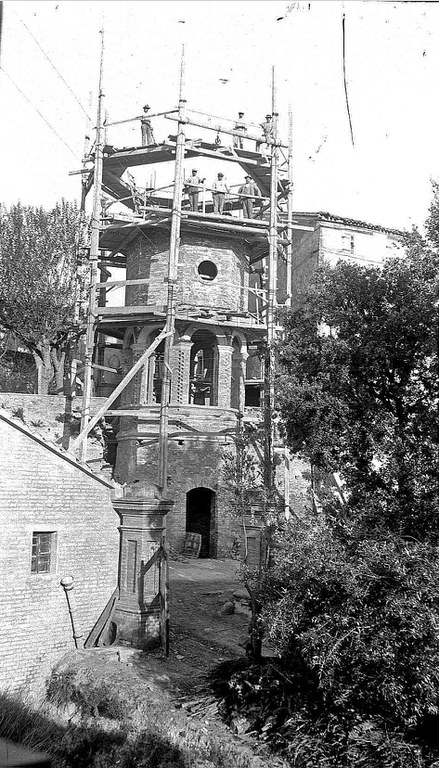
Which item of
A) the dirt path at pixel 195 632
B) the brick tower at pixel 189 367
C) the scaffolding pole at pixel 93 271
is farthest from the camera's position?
the brick tower at pixel 189 367

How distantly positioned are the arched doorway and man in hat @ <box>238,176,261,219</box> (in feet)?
31.5

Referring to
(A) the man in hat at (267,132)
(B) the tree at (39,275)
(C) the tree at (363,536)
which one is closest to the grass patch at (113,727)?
(C) the tree at (363,536)

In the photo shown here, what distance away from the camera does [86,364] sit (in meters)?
20.2

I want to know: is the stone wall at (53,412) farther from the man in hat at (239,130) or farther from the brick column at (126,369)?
the man in hat at (239,130)

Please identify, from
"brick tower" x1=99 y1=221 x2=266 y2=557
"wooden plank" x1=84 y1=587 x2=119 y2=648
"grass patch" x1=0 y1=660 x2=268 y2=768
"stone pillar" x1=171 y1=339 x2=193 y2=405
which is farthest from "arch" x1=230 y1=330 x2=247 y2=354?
"grass patch" x1=0 y1=660 x2=268 y2=768

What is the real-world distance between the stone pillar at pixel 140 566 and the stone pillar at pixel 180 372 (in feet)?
31.2

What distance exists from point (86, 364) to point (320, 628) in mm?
14525

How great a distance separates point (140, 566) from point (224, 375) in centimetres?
1126

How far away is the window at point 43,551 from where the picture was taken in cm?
1096

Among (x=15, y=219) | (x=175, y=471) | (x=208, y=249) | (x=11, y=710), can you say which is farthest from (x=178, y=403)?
(x=11, y=710)

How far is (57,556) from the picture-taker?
11172mm

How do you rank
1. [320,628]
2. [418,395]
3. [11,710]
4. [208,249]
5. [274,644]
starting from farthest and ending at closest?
[208,249] → [11,710] → [418,395] → [274,644] → [320,628]

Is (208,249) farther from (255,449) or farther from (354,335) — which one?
(354,335)

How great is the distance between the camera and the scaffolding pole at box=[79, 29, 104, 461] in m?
20.3
